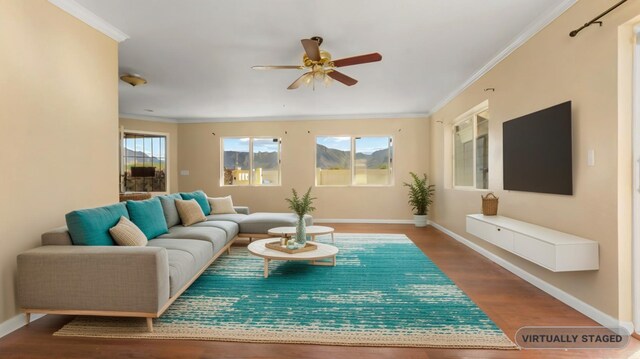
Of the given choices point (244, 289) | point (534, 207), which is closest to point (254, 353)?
point (244, 289)

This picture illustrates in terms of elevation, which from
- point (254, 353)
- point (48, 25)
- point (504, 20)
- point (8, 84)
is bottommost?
point (254, 353)

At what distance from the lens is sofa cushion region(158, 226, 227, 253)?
343 cm

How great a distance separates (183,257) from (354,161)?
Result: 529 centimetres

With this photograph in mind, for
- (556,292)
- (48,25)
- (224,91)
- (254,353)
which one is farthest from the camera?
(224,91)

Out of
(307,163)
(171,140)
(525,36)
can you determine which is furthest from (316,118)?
(525,36)

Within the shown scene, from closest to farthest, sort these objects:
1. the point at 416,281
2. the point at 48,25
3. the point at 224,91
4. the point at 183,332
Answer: the point at 183,332 → the point at 48,25 → the point at 416,281 → the point at 224,91

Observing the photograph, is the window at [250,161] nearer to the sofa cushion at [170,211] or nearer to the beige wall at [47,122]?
the sofa cushion at [170,211]

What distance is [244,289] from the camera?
114 inches

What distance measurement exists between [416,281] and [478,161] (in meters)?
2.43

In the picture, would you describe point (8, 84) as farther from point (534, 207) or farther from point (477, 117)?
point (477, 117)

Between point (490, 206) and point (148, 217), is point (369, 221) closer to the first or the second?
point (490, 206)

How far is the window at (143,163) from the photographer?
691 cm

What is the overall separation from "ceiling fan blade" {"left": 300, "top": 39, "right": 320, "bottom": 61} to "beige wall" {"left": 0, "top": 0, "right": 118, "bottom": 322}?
2.09 metres

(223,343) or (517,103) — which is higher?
(517,103)
